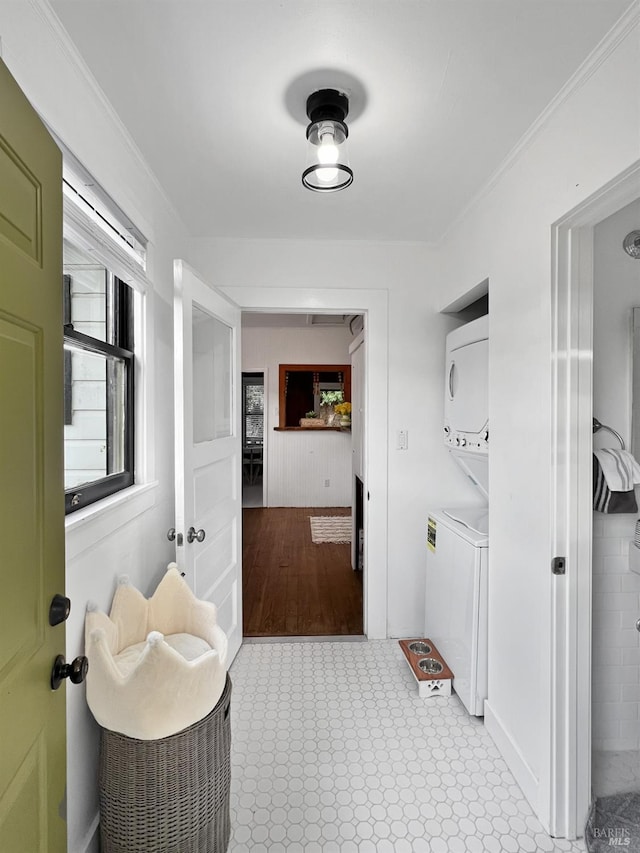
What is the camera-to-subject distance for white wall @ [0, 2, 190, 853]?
112cm

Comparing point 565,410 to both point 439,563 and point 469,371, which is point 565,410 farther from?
point 439,563

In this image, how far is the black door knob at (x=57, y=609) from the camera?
3.09 ft

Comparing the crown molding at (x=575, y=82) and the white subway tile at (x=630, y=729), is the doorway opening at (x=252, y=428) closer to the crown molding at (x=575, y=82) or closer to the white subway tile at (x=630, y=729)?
the crown molding at (x=575, y=82)

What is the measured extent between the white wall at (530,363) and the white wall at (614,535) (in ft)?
0.93

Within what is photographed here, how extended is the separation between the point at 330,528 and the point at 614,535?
384 centimetres

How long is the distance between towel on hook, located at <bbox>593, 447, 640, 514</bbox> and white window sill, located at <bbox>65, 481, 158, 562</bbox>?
169cm

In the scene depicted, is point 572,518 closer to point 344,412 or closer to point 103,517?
point 103,517

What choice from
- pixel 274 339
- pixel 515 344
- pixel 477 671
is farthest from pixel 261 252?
pixel 274 339

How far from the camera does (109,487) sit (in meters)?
1.64

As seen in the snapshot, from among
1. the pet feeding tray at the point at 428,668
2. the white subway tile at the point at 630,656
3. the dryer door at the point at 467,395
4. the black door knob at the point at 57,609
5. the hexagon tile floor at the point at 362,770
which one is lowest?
the hexagon tile floor at the point at 362,770

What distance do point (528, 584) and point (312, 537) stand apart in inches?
139

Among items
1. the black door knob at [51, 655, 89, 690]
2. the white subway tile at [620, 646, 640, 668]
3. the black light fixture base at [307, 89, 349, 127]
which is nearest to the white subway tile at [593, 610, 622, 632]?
the white subway tile at [620, 646, 640, 668]

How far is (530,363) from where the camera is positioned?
5.41 ft

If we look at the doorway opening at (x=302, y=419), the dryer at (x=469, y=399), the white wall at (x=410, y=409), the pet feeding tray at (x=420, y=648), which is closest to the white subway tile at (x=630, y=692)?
the pet feeding tray at (x=420, y=648)
